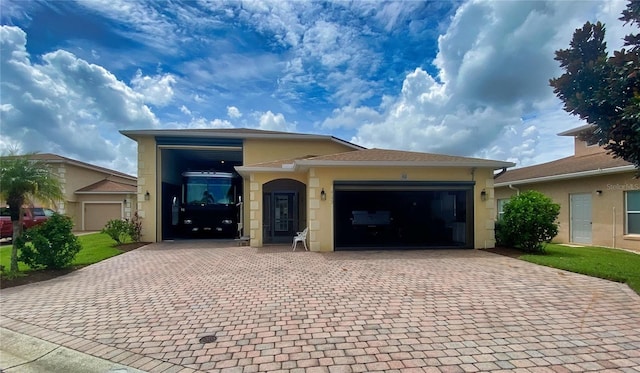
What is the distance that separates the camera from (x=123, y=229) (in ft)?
42.5

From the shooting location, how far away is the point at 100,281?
6938 mm

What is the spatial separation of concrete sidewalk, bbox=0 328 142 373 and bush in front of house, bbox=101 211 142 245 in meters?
9.66

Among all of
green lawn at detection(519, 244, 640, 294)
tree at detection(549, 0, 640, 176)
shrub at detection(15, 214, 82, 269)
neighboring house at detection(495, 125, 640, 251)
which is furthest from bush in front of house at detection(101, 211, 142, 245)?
neighboring house at detection(495, 125, 640, 251)

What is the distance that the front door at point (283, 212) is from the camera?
604 inches

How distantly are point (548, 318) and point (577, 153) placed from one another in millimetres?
17131

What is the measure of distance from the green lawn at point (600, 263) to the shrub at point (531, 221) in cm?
55

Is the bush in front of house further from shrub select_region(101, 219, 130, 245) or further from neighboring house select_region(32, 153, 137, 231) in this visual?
neighboring house select_region(32, 153, 137, 231)

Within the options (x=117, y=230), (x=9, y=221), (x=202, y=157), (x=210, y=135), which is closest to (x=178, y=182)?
(x=202, y=157)

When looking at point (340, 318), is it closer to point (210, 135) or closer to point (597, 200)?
point (210, 135)

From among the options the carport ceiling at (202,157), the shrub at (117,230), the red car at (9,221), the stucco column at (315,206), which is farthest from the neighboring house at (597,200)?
the red car at (9,221)

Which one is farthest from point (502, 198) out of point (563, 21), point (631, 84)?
point (631, 84)

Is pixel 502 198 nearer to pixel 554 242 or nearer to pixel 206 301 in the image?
pixel 554 242

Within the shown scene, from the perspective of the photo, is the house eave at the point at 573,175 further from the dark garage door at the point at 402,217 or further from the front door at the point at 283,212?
the front door at the point at 283,212

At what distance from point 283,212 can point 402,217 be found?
6.74 meters
